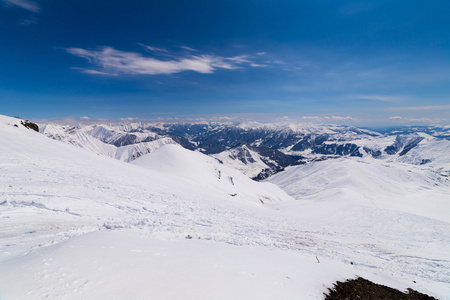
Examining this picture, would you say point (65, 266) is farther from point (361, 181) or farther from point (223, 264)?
point (361, 181)

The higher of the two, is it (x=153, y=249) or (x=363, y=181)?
(x=153, y=249)

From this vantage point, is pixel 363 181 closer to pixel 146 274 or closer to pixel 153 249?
pixel 153 249

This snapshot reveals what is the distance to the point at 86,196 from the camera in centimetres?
1510

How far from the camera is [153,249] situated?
8.13 meters

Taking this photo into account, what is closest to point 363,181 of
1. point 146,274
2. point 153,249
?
point 153,249

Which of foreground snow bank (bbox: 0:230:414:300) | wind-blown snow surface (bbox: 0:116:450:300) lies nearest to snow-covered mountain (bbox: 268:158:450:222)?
wind-blown snow surface (bbox: 0:116:450:300)

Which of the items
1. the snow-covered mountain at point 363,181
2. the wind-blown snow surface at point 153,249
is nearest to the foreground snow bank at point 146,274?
the wind-blown snow surface at point 153,249

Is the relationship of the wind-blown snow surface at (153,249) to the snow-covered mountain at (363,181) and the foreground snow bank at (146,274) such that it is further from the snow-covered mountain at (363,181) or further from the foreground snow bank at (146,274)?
the snow-covered mountain at (363,181)

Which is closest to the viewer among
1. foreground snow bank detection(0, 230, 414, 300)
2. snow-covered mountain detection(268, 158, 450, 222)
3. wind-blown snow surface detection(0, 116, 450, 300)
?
foreground snow bank detection(0, 230, 414, 300)

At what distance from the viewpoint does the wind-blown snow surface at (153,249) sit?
5316 mm

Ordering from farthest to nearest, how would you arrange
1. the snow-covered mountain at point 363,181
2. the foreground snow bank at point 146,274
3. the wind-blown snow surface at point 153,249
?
the snow-covered mountain at point 363,181, the wind-blown snow surface at point 153,249, the foreground snow bank at point 146,274

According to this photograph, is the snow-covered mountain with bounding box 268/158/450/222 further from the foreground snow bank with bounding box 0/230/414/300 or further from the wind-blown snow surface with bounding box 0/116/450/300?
the foreground snow bank with bounding box 0/230/414/300

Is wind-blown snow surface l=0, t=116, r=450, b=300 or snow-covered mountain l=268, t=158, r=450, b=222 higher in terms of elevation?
wind-blown snow surface l=0, t=116, r=450, b=300

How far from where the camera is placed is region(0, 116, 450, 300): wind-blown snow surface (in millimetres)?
5316
